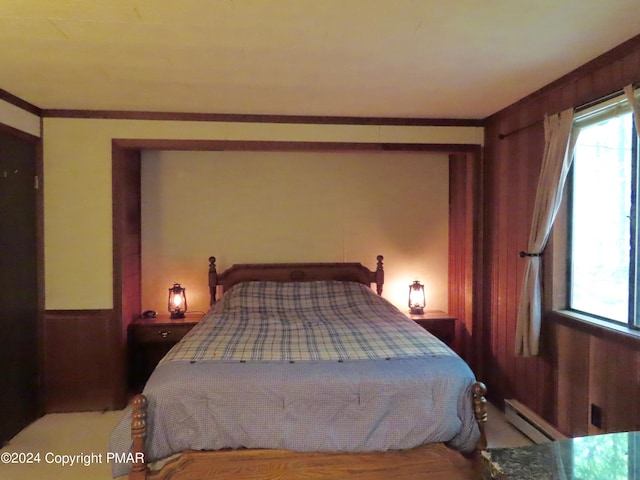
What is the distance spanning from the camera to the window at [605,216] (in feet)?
6.88

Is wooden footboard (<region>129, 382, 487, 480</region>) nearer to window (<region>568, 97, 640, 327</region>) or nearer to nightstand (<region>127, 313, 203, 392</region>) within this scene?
window (<region>568, 97, 640, 327</region>)

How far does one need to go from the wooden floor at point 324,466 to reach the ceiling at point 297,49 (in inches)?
74.7

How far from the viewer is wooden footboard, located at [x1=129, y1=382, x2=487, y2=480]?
1.81 metres

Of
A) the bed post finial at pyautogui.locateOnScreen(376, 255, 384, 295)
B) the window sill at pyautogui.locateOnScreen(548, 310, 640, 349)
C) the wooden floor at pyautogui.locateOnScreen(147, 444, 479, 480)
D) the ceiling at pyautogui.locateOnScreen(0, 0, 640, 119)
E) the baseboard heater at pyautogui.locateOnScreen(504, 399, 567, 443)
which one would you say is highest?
the ceiling at pyautogui.locateOnScreen(0, 0, 640, 119)

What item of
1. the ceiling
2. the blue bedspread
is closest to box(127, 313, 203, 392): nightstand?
the blue bedspread

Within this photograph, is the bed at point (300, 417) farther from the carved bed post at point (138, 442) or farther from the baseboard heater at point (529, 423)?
the baseboard heater at point (529, 423)

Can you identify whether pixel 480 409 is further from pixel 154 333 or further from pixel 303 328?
pixel 154 333

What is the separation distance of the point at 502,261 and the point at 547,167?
2.95ft

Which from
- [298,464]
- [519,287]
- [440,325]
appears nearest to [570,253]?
[519,287]

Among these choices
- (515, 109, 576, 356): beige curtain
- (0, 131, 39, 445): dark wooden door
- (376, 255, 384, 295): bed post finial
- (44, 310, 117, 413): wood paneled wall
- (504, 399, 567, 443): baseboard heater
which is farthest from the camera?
(376, 255, 384, 295): bed post finial

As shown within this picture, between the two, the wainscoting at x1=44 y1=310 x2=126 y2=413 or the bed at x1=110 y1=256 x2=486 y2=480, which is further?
the wainscoting at x1=44 y1=310 x2=126 y2=413

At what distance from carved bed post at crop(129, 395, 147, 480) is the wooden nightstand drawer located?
163cm

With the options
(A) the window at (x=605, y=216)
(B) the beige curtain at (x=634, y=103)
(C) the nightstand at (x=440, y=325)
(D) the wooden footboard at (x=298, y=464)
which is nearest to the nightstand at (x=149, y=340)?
(D) the wooden footboard at (x=298, y=464)

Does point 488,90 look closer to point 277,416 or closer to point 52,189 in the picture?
point 277,416
